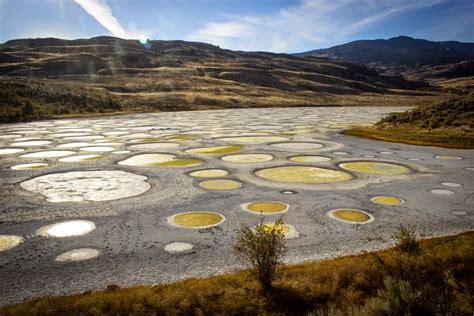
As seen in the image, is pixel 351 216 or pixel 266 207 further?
pixel 266 207

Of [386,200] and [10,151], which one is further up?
[10,151]

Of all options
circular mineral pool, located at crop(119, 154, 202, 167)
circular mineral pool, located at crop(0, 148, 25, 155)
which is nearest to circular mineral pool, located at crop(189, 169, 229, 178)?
circular mineral pool, located at crop(119, 154, 202, 167)

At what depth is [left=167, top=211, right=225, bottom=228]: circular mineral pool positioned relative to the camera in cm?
1028

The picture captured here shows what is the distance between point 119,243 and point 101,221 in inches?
70.9

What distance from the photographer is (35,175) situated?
15734 mm

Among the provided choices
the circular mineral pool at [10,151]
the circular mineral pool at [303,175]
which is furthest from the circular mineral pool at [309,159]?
the circular mineral pool at [10,151]

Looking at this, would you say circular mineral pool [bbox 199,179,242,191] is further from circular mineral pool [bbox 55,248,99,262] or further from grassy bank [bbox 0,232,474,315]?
→ grassy bank [bbox 0,232,474,315]

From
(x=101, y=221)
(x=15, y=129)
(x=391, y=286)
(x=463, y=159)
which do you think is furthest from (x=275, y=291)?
(x=15, y=129)

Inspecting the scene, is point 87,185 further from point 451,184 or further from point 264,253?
point 451,184

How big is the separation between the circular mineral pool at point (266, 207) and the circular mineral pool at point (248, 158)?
6856 millimetres

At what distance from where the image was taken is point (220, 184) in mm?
14367

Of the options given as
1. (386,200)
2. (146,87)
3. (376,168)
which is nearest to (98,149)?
(376,168)

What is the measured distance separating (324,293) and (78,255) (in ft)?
17.5

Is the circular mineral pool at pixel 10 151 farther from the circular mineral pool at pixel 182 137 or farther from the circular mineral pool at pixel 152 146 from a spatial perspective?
the circular mineral pool at pixel 182 137
